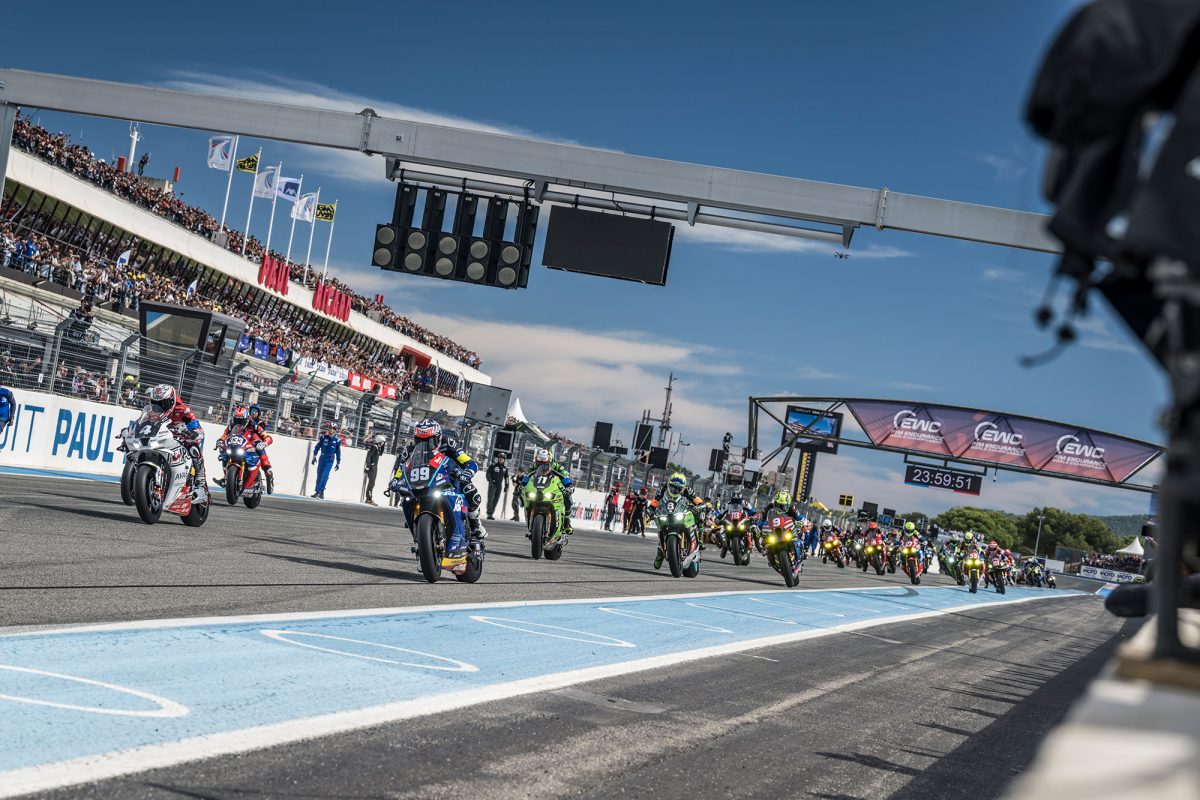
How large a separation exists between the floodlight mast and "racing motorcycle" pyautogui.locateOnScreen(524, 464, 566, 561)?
14.0 feet

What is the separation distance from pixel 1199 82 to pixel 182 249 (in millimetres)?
48494

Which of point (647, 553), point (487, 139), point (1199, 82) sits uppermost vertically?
point (487, 139)

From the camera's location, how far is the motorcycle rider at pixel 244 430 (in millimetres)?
17656

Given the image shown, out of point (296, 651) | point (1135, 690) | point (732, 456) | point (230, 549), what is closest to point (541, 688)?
point (296, 651)

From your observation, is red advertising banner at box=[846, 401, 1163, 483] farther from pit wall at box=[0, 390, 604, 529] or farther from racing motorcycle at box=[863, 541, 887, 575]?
pit wall at box=[0, 390, 604, 529]

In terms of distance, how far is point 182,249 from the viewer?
47.2 m

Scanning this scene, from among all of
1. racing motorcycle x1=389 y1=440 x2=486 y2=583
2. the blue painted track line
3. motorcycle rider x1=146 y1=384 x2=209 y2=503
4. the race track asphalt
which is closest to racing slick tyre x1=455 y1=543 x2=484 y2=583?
racing motorcycle x1=389 y1=440 x2=486 y2=583

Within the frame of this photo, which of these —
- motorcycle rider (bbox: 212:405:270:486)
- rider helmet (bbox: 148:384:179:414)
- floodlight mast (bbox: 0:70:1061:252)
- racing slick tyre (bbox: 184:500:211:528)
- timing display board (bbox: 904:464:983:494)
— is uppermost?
floodlight mast (bbox: 0:70:1061:252)

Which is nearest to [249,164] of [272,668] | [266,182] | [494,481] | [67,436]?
[266,182]

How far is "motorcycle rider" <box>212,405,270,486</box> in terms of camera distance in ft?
57.9

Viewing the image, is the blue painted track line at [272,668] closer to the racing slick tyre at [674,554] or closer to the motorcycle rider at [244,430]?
the motorcycle rider at [244,430]

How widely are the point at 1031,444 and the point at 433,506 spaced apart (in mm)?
52134

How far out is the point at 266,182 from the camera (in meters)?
51.6

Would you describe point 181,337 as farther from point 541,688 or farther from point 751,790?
point 751,790
